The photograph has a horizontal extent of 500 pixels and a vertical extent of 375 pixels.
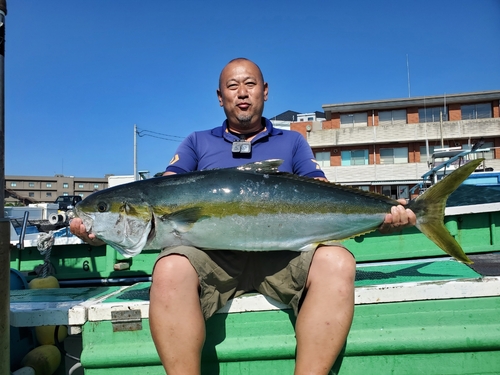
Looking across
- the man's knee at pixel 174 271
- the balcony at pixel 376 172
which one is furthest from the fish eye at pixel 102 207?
the balcony at pixel 376 172

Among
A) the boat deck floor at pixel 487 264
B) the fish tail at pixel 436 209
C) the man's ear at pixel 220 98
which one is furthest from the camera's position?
the man's ear at pixel 220 98

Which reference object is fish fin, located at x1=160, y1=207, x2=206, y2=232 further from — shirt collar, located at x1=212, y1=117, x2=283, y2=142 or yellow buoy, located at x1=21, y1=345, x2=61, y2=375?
yellow buoy, located at x1=21, y1=345, x2=61, y2=375

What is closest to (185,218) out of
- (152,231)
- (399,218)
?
(152,231)

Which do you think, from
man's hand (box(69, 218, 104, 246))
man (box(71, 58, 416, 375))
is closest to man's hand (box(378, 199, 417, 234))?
man (box(71, 58, 416, 375))

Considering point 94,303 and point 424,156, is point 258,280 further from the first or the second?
point 424,156

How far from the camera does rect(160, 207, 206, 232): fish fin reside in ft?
6.98

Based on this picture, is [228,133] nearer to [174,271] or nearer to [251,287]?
[251,287]

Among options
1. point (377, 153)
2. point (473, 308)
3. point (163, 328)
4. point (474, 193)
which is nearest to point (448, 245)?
point (473, 308)

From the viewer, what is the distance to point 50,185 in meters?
79.1

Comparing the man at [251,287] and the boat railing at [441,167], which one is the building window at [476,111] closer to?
the boat railing at [441,167]

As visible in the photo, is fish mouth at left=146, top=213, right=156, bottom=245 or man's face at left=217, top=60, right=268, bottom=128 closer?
fish mouth at left=146, top=213, right=156, bottom=245

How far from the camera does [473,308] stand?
7.07ft

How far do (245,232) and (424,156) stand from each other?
3625cm

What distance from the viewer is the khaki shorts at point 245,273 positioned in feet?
6.75
